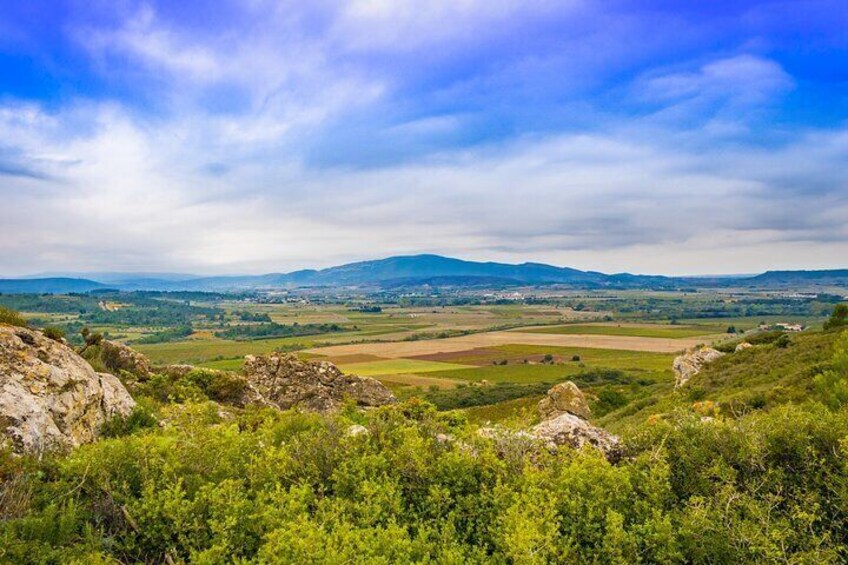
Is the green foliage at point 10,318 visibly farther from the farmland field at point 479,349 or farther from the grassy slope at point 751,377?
the grassy slope at point 751,377

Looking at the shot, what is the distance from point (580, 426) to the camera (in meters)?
10.0

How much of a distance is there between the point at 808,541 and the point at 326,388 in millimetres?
24314

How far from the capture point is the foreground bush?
5.68 m

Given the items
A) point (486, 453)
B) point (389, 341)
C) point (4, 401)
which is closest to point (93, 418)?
point (4, 401)

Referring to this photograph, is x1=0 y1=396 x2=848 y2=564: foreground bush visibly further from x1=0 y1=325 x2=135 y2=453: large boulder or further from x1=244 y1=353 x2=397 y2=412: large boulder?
x1=244 y1=353 x2=397 y2=412: large boulder

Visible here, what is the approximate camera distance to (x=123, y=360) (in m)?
23.0

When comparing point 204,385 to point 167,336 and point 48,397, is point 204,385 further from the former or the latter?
point 167,336

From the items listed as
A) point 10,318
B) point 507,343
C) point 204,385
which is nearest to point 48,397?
point 10,318

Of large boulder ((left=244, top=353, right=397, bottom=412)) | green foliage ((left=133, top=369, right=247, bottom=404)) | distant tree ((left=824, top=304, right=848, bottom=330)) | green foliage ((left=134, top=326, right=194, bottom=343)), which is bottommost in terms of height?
green foliage ((left=134, top=326, right=194, bottom=343))

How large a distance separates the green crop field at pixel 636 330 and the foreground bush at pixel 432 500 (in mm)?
139269

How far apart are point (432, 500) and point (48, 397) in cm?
915

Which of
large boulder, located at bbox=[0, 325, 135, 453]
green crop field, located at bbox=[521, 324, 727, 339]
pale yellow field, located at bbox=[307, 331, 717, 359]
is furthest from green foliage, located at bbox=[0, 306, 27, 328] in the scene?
green crop field, located at bbox=[521, 324, 727, 339]

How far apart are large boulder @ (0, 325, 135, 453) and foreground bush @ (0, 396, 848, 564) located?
2371 millimetres

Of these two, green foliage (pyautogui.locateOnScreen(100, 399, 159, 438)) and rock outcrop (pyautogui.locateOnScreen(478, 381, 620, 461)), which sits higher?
rock outcrop (pyautogui.locateOnScreen(478, 381, 620, 461))
